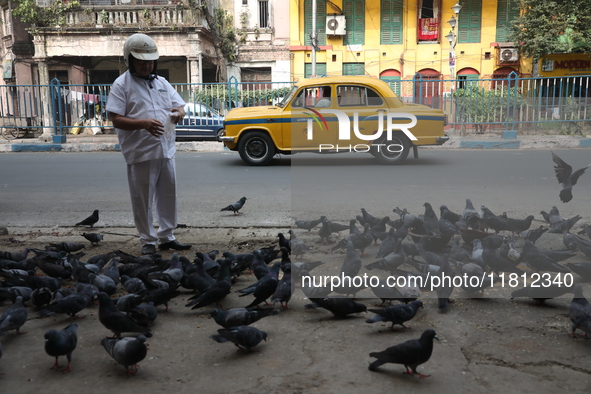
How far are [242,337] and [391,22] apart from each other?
25.3 meters

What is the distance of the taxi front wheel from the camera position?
1077 centimetres

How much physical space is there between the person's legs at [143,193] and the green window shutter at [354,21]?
23038 millimetres

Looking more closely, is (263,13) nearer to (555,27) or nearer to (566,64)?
(555,27)

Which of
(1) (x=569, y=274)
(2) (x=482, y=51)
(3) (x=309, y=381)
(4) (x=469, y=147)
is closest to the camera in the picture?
(3) (x=309, y=381)

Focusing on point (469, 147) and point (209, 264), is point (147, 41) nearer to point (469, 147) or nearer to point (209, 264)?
point (209, 264)

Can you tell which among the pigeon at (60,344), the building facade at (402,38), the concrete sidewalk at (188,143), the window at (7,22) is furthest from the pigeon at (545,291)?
the window at (7,22)

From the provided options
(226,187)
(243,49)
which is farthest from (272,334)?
(243,49)

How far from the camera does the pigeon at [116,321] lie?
270 cm

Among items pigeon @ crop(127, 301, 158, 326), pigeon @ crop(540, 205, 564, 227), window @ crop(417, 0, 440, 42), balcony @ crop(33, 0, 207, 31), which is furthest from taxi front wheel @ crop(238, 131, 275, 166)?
window @ crop(417, 0, 440, 42)

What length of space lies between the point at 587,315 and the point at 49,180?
8590 millimetres

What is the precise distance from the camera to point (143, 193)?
14.4 ft

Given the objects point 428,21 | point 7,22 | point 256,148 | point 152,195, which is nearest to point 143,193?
point 152,195

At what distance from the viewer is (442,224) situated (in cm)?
404

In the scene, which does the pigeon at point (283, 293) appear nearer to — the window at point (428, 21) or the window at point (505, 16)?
the window at point (428, 21)
